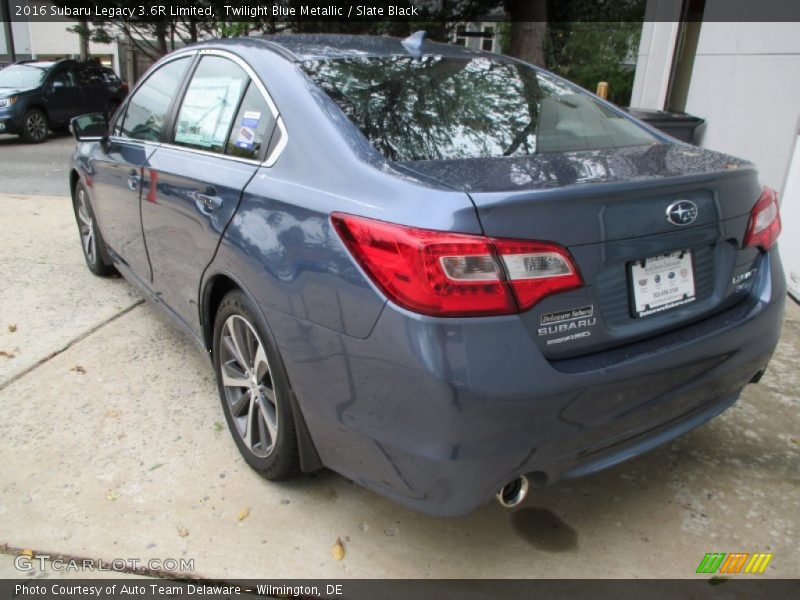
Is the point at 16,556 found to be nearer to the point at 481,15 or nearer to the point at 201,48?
the point at 201,48

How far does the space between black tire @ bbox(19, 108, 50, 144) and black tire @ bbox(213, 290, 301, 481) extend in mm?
13099

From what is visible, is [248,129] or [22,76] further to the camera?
[22,76]

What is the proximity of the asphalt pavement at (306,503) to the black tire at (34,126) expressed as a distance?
471 inches

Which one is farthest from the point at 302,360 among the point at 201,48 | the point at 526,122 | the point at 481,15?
the point at 481,15

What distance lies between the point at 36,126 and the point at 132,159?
12.3m

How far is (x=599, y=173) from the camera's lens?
6.82 ft

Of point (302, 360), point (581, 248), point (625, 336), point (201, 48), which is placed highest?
point (201, 48)

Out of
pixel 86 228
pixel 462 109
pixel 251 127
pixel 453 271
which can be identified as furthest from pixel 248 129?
pixel 86 228

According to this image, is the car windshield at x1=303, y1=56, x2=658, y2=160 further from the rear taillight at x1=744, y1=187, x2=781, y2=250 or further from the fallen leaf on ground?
the fallen leaf on ground

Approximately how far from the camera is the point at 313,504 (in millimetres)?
2617

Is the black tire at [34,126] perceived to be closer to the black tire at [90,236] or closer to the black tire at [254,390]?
the black tire at [90,236]

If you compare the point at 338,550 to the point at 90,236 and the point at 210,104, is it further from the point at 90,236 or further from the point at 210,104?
the point at 90,236

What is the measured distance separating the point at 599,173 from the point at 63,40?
113 ft

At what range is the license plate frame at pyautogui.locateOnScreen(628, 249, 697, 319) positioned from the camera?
202 cm
